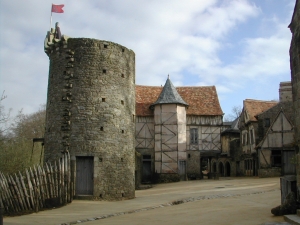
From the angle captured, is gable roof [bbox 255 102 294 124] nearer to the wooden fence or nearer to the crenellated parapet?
the crenellated parapet

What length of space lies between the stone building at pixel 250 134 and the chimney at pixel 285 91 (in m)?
2.23

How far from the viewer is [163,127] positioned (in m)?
30.8

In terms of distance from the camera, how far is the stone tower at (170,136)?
30.3 m

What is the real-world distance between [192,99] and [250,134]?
6451mm

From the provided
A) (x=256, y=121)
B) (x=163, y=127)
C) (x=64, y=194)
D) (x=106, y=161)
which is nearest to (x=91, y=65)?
(x=106, y=161)

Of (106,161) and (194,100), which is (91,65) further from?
(194,100)

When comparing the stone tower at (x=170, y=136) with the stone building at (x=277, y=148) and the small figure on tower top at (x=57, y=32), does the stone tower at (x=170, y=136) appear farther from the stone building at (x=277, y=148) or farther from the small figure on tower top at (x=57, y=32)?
the small figure on tower top at (x=57, y=32)

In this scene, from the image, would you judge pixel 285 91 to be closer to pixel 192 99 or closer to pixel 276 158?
pixel 276 158

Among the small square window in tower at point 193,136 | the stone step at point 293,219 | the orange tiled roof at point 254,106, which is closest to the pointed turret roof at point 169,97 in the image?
the small square window in tower at point 193,136

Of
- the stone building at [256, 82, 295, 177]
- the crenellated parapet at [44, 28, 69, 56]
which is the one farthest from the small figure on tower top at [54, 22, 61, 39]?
the stone building at [256, 82, 295, 177]

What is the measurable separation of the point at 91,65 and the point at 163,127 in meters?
15.1

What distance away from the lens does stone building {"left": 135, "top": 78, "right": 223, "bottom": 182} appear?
30469 millimetres

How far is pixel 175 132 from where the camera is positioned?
3066 cm

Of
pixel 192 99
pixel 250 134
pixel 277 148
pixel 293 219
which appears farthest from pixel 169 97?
pixel 293 219
